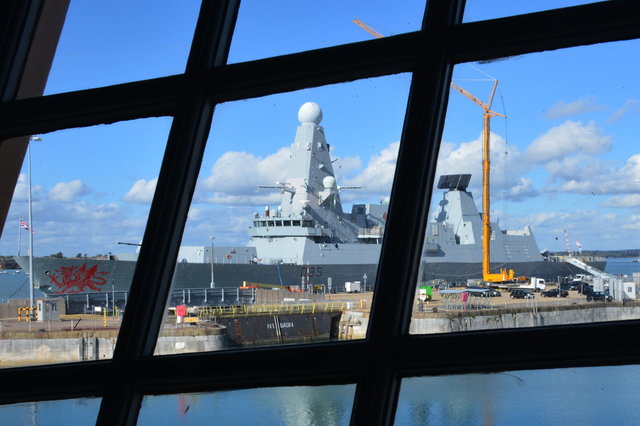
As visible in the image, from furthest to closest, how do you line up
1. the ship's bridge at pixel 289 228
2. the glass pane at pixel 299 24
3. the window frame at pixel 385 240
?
1. the ship's bridge at pixel 289 228
2. the glass pane at pixel 299 24
3. the window frame at pixel 385 240

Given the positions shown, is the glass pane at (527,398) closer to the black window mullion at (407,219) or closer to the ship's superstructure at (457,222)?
the black window mullion at (407,219)

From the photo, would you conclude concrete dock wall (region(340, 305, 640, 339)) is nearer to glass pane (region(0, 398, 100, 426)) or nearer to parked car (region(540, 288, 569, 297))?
parked car (region(540, 288, 569, 297))

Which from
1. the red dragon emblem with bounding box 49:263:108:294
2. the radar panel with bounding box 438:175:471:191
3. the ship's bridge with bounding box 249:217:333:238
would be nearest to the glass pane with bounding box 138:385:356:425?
the radar panel with bounding box 438:175:471:191

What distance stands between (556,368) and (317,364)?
24 centimetres

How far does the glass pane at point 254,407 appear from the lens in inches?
30.3

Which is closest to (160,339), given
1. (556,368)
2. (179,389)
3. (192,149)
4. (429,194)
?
(179,389)

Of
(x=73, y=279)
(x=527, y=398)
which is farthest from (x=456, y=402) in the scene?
(x=73, y=279)

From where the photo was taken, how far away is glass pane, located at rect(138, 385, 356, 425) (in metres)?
0.77

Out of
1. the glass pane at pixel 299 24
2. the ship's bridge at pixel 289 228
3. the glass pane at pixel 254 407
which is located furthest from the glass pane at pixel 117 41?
the ship's bridge at pixel 289 228

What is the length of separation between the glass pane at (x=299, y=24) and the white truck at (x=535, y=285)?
17.5 inches

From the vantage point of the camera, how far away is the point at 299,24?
1.10 metres

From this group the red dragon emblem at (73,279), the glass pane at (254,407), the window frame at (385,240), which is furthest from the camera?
the red dragon emblem at (73,279)

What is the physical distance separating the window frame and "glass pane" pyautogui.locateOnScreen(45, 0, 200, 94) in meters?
0.20

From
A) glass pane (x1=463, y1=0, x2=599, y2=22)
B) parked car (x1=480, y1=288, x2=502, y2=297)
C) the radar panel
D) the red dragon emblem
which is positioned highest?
glass pane (x1=463, y1=0, x2=599, y2=22)
